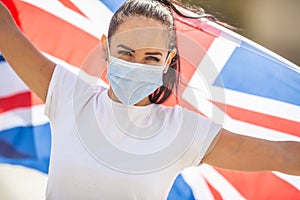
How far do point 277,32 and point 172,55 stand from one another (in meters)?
4.85

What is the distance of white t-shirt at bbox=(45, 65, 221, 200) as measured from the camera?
1.39 m

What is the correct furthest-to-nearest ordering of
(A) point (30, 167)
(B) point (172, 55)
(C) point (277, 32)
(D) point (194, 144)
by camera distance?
(C) point (277, 32)
(A) point (30, 167)
(B) point (172, 55)
(D) point (194, 144)

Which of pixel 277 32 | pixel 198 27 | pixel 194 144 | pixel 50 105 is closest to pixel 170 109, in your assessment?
pixel 194 144

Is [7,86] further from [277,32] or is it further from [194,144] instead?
[277,32]

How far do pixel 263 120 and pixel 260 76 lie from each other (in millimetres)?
144

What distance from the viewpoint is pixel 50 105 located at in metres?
1.43

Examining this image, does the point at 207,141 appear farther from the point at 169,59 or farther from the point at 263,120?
the point at 263,120

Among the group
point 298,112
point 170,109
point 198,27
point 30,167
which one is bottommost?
point 30,167

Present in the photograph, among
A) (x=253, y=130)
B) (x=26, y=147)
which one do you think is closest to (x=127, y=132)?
(x=26, y=147)

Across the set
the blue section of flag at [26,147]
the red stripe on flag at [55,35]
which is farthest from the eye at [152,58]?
the red stripe on flag at [55,35]

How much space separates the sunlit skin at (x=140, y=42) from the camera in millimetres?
1433

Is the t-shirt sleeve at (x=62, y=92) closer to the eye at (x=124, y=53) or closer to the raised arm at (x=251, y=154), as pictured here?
the eye at (x=124, y=53)

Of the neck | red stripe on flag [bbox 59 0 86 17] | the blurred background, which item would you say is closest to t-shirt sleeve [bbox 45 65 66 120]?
the neck

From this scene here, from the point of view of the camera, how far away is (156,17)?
4.85 feet
